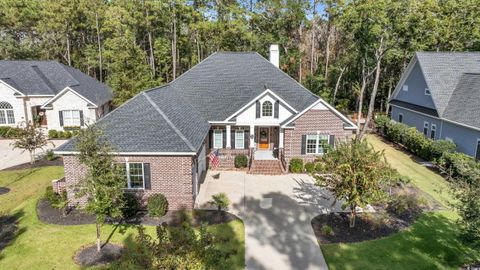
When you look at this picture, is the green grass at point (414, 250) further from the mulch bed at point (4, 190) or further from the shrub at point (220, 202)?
the mulch bed at point (4, 190)

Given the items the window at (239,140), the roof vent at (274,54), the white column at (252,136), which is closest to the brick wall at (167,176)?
the white column at (252,136)

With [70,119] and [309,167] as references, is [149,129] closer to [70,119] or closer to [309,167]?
[309,167]

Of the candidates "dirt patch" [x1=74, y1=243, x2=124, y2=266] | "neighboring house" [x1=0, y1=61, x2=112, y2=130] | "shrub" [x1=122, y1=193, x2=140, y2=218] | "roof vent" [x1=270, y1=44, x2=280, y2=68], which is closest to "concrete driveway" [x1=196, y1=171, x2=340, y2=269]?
A: "shrub" [x1=122, y1=193, x2=140, y2=218]

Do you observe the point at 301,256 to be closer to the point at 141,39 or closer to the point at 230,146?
the point at 230,146

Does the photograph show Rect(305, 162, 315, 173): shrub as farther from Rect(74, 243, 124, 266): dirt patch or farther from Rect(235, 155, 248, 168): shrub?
Rect(74, 243, 124, 266): dirt patch

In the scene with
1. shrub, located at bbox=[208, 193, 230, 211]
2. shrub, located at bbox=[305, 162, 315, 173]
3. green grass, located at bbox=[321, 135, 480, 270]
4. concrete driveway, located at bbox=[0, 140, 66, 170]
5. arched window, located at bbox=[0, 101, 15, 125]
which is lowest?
green grass, located at bbox=[321, 135, 480, 270]

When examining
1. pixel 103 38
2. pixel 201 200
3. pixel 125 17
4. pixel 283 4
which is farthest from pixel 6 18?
pixel 201 200
